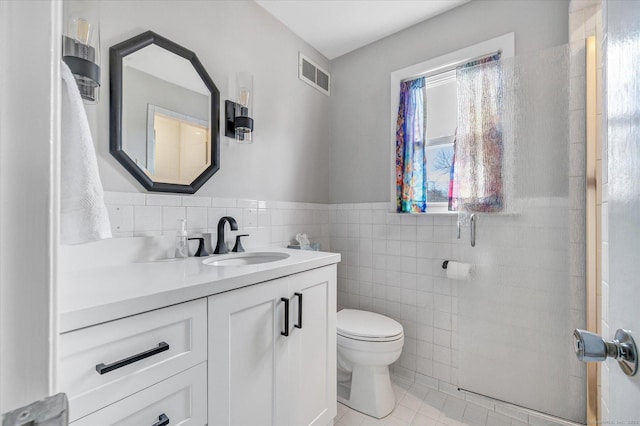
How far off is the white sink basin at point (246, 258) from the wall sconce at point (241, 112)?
26.5 inches

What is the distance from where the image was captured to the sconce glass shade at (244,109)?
1.62 m

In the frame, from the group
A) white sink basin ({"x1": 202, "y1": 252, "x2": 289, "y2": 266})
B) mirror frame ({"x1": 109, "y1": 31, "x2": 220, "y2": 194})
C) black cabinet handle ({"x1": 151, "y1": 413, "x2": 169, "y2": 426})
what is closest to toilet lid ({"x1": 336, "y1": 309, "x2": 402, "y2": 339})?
white sink basin ({"x1": 202, "y1": 252, "x2": 289, "y2": 266})

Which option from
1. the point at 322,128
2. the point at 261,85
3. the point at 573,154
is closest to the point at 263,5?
the point at 261,85

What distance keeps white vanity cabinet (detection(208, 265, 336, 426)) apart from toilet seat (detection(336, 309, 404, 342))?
24cm

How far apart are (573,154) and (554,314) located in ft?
2.68

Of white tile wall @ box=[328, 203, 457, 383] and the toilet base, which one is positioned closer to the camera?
the toilet base

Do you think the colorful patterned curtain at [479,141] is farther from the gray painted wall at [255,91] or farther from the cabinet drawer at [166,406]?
the cabinet drawer at [166,406]

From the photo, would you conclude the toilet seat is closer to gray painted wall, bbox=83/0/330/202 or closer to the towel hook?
the towel hook

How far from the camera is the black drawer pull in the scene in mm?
652

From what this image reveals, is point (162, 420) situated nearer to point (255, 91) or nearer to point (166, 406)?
point (166, 406)

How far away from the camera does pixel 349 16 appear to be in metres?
1.92

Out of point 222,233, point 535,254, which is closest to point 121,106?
point 222,233

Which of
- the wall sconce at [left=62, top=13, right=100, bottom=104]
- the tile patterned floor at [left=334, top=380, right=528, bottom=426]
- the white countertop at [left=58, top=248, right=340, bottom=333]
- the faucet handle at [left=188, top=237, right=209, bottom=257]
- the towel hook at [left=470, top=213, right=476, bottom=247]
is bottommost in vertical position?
the tile patterned floor at [left=334, top=380, right=528, bottom=426]

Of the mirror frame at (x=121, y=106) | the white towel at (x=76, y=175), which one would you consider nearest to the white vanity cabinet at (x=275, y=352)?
the white towel at (x=76, y=175)
